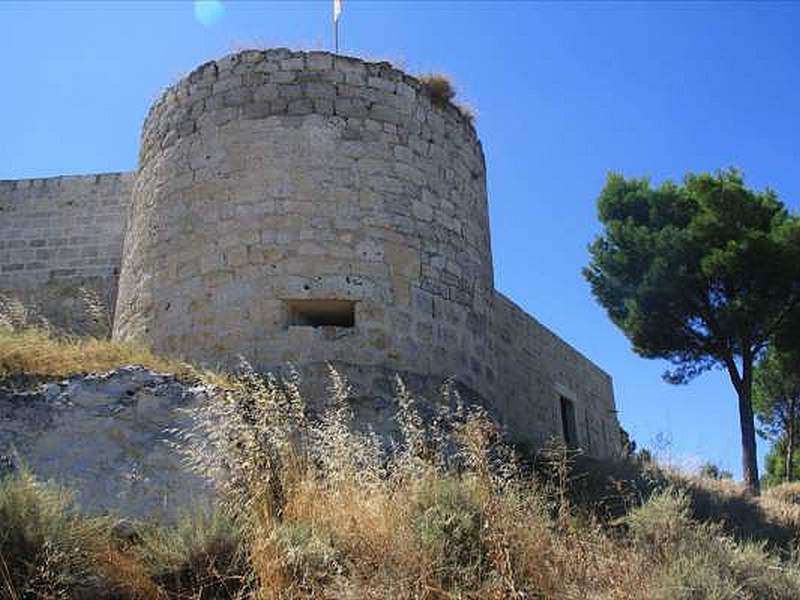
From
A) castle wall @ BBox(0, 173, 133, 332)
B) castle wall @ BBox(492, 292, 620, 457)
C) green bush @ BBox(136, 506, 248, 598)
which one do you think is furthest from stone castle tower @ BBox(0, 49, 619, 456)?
castle wall @ BBox(492, 292, 620, 457)

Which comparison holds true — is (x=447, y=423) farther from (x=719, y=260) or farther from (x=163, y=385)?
(x=719, y=260)

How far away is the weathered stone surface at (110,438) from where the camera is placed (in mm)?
5027

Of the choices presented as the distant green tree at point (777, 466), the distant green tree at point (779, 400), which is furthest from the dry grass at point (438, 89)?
the distant green tree at point (777, 466)

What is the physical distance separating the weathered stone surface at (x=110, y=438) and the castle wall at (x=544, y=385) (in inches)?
197

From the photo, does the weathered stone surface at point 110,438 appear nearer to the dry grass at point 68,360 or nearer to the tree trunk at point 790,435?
the dry grass at point 68,360

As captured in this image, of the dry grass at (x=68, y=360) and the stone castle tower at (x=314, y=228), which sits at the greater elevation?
the stone castle tower at (x=314, y=228)

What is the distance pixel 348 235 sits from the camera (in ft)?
23.0

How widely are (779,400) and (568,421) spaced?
7.57 m

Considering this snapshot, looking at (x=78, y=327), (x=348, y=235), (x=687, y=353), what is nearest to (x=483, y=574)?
(x=348, y=235)

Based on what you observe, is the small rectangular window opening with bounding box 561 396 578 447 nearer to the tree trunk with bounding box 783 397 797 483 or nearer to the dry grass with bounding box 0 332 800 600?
the tree trunk with bounding box 783 397 797 483

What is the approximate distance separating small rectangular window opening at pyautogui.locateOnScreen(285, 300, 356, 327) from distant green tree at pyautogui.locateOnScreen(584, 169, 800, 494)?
8.22m

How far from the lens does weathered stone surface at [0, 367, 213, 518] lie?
5.03 meters

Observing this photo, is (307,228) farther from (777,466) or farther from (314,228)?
(777,466)

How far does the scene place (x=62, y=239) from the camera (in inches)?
417
